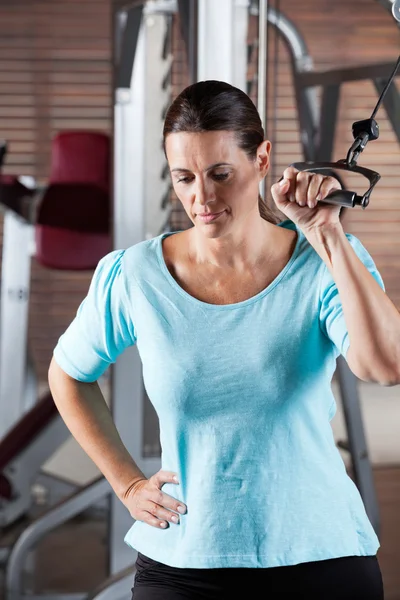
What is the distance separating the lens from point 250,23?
2203mm

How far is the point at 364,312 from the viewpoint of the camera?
1155mm

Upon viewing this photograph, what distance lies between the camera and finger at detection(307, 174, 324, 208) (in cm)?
115

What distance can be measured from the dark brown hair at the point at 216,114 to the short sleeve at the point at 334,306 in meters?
0.20

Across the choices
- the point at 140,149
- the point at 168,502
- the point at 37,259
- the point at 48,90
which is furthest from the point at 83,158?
the point at 48,90

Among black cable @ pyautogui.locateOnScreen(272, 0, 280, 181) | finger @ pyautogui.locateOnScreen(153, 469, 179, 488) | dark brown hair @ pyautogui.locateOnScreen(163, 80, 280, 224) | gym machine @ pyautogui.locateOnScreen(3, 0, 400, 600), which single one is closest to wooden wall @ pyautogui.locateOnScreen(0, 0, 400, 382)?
gym machine @ pyautogui.locateOnScreen(3, 0, 400, 600)

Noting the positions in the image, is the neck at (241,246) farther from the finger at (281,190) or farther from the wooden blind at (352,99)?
the wooden blind at (352,99)

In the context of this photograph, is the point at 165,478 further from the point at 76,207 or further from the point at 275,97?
the point at 76,207

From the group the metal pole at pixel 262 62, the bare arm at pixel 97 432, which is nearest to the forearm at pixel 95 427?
the bare arm at pixel 97 432

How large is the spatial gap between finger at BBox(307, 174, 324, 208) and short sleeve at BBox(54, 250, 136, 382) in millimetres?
341

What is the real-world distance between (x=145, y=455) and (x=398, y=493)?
2.61ft

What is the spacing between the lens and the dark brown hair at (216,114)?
1.25m

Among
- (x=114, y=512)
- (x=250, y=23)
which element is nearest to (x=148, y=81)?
(x=250, y=23)

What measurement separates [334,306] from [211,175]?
0.79 feet

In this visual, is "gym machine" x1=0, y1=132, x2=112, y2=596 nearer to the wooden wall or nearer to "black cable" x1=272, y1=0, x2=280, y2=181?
"black cable" x1=272, y1=0, x2=280, y2=181
